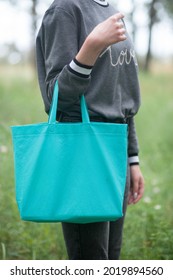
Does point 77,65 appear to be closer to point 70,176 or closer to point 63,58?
point 63,58

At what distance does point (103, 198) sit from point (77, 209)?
0.29ft

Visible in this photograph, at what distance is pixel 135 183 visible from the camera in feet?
5.95

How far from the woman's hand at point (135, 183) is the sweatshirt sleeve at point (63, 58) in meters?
0.49

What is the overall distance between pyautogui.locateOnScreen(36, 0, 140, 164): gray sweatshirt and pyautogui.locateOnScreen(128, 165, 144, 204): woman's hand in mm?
308

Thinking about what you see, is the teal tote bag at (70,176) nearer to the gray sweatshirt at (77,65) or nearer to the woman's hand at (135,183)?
the gray sweatshirt at (77,65)

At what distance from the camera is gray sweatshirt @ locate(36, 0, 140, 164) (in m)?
1.38

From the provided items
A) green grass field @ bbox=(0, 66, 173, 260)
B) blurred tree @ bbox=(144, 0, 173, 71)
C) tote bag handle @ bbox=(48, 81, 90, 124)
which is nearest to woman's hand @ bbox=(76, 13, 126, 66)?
tote bag handle @ bbox=(48, 81, 90, 124)

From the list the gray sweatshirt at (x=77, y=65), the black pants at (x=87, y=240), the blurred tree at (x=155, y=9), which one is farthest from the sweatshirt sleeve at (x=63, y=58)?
the blurred tree at (x=155, y=9)

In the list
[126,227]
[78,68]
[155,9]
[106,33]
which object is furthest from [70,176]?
[155,9]

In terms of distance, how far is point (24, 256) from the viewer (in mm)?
2678

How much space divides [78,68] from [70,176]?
339 mm

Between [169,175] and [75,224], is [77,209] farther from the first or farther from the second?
[169,175]

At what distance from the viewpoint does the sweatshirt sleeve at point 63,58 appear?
1.36 meters
